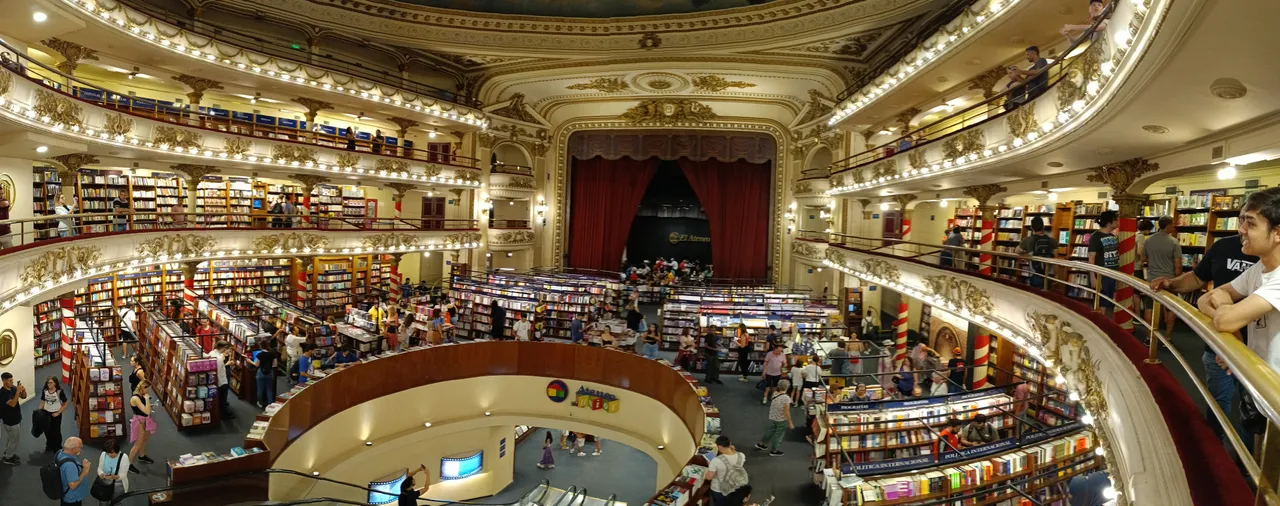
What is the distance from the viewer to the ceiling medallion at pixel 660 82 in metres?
18.3

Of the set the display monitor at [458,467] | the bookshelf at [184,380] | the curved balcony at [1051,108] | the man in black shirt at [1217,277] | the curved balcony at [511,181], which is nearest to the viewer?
the man in black shirt at [1217,277]

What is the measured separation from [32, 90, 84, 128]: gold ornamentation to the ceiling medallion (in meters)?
12.7

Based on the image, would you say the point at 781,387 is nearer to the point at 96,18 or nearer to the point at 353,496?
the point at 353,496

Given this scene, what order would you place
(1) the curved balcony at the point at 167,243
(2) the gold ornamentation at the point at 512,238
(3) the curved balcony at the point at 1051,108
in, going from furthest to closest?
(2) the gold ornamentation at the point at 512,238 → (1) the curved balcony at the point at 167,243 → (3) the curved balcony at the point at 1051,108

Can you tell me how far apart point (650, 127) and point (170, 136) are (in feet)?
44.4

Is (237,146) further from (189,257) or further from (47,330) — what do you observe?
(47,330)

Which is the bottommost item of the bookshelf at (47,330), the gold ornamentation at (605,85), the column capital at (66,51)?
the bookshelf at (47,330)

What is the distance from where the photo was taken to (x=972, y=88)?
1159 cm

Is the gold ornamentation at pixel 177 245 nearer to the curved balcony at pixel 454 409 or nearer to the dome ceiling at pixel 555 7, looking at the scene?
the curved balcony at pixel 454 409

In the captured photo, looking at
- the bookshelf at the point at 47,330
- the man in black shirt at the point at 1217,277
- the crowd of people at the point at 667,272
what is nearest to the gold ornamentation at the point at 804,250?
the crowd of people at the point at 667,272

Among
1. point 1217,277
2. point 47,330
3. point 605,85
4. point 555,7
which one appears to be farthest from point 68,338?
point 1217,277

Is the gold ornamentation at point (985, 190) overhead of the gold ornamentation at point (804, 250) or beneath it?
overhead

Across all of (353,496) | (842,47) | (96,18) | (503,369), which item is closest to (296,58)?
(96,18)

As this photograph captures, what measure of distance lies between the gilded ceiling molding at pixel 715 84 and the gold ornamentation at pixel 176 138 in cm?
1240
